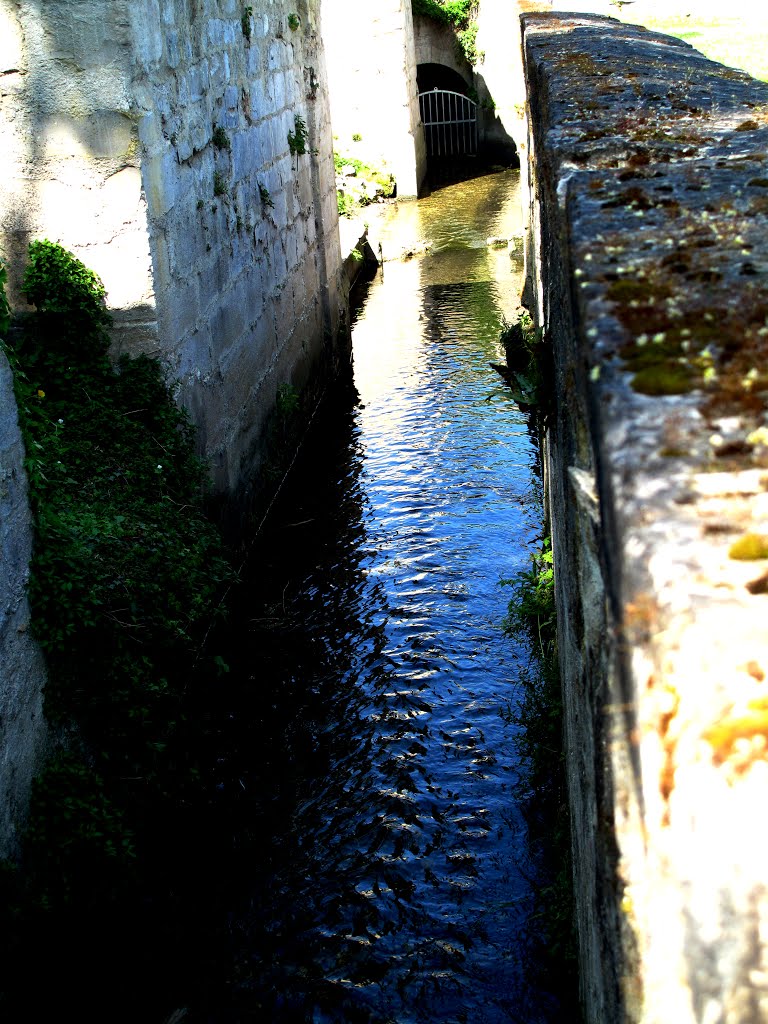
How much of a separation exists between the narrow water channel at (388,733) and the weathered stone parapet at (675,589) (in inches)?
74.0

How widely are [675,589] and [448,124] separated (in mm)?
23084

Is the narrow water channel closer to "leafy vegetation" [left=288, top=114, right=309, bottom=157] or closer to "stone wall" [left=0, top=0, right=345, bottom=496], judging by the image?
"stone wall" [left=0, top=0, right=345, bottom=496]

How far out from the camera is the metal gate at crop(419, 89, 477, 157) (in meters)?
22.5

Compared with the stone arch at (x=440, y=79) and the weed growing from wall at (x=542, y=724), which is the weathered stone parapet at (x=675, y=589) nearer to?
the weed growing from wall at (x=542, y=724)

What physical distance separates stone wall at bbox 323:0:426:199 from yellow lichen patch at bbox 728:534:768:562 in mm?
18723

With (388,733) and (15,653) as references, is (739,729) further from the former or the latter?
(388,733)

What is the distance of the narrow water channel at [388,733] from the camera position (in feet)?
12.2

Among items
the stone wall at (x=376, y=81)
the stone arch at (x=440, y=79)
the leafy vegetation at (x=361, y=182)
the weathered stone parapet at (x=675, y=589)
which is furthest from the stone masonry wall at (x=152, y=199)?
the stone arch at (x=440, y=79)

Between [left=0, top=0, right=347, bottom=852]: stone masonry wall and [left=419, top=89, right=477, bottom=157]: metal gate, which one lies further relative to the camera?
[left=419, top=89, right=477, bottom=157]: metal gate

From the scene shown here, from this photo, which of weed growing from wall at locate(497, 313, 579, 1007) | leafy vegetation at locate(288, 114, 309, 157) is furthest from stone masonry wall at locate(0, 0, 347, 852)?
weed growing from wall at locate(497, 313, 579, 1007)

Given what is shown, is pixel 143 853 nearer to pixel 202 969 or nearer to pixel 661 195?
pixel 202 969

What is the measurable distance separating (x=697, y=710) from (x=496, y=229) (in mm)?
15301

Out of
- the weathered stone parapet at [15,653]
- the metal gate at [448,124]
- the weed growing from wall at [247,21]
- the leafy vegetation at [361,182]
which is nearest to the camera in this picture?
the weathered stone parapet at [15,653]

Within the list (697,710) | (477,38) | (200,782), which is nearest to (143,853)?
(200,782)
